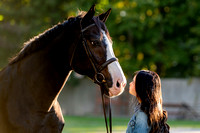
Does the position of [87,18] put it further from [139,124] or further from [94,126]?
[94,126]

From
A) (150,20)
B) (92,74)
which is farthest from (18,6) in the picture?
(92,74)

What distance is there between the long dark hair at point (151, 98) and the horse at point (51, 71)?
0.21 metres

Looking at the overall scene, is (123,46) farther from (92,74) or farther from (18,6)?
(92,74)

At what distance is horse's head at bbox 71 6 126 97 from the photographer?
3719 mm

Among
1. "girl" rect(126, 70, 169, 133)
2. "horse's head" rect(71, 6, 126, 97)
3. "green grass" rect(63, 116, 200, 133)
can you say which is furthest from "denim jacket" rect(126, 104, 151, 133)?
"green grass" rect(63, 116, 200, 133)

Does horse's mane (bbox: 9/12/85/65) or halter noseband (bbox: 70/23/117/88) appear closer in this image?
halter noseband (bbox: 70/23/117/88)

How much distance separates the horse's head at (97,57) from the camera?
3719 millimetres

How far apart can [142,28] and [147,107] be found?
19934 mm

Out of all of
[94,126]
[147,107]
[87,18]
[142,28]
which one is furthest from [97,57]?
[142,28]

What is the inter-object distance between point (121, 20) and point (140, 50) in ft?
8.04

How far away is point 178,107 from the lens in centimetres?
2434

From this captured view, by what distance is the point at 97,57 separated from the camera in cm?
383

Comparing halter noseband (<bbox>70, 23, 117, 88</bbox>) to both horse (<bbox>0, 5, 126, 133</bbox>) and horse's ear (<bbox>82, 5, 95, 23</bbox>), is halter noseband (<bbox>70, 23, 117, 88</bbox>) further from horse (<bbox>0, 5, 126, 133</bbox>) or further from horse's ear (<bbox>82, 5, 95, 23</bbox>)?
A: horse's ear (<bbox>82, 5, 95, 23</bbox>)

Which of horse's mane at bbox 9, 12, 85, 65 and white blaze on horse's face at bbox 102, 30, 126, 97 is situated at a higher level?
horse's mane at bbox 9, 12, 85, 65
